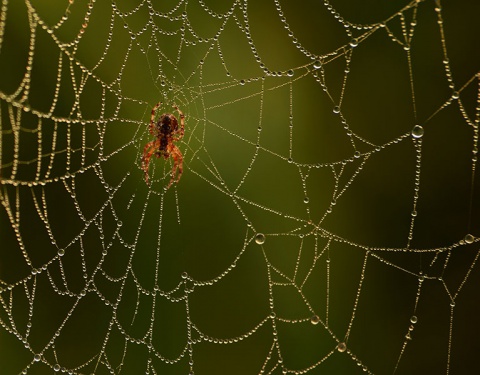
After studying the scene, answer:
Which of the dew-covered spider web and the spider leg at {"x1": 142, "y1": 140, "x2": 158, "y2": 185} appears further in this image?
the dew-covered spider web

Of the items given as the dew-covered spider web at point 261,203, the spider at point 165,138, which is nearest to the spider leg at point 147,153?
the spider at point 165,138

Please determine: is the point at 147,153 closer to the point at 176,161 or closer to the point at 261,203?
the point at 176,161

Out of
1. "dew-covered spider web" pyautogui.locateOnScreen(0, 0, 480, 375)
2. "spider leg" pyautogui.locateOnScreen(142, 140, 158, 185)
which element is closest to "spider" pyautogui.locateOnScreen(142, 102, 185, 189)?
"spider leg" pyautogui.locateOnScreen(142, 140, 158, 185)

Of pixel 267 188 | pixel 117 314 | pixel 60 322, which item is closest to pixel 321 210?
pixel 267 188

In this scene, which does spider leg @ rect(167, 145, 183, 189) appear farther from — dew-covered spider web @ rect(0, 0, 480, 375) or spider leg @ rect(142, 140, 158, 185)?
dew-covered spider web @ rect(0, 0, 480, 375)

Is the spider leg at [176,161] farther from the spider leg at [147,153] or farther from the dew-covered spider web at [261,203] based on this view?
the dew-covered spider web at [261,203]

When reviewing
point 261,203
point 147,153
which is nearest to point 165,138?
point 147,153
